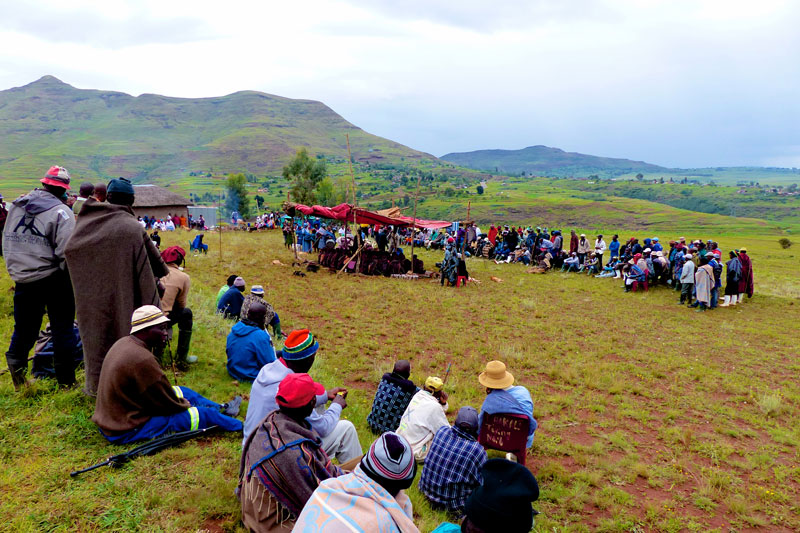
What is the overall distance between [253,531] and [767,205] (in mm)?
126375

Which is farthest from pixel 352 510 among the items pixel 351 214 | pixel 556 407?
pixel 351 214

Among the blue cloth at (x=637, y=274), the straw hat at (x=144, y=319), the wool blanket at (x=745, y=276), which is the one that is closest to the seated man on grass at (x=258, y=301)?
the straw hat at (x=144, y=319)

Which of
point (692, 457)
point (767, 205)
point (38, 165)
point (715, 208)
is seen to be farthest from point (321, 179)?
point (38, 165)

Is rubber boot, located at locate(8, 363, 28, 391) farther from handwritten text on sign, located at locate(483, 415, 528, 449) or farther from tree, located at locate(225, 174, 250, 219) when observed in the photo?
tree, located at locate(225, 174, 250, 219)

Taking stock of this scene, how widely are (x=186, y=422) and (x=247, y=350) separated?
185 centimetres

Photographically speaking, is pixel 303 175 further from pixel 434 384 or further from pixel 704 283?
pixel 434 384

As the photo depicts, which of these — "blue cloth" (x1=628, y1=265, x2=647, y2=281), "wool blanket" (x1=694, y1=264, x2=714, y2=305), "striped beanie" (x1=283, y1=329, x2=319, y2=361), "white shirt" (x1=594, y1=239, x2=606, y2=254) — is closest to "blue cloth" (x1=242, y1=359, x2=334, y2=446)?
"striped beanie" (x1=283, y1=329, x2=319, y2=361)

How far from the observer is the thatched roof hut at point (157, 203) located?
37938 millimetres

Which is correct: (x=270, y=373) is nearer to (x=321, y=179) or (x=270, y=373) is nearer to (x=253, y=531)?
(x=253, y=531)

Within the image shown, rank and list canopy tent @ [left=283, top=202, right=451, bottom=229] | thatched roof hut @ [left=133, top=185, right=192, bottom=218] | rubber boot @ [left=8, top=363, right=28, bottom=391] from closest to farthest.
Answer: rubber boot @ [left=8, top=363, right=28, bottom=391]
canopy tent @ [left=283, top=202, right=451, bottom=229]
thatched roof hut @ [left=133, top=185, right=192, bottom=218]

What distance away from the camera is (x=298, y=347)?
3775 millimetres

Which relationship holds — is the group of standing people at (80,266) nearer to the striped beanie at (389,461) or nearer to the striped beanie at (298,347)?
the striped beanie at (298,347)

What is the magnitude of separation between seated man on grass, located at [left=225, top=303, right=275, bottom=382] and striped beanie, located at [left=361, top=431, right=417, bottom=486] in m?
3.93

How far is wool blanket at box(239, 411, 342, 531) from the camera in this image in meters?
2.75
